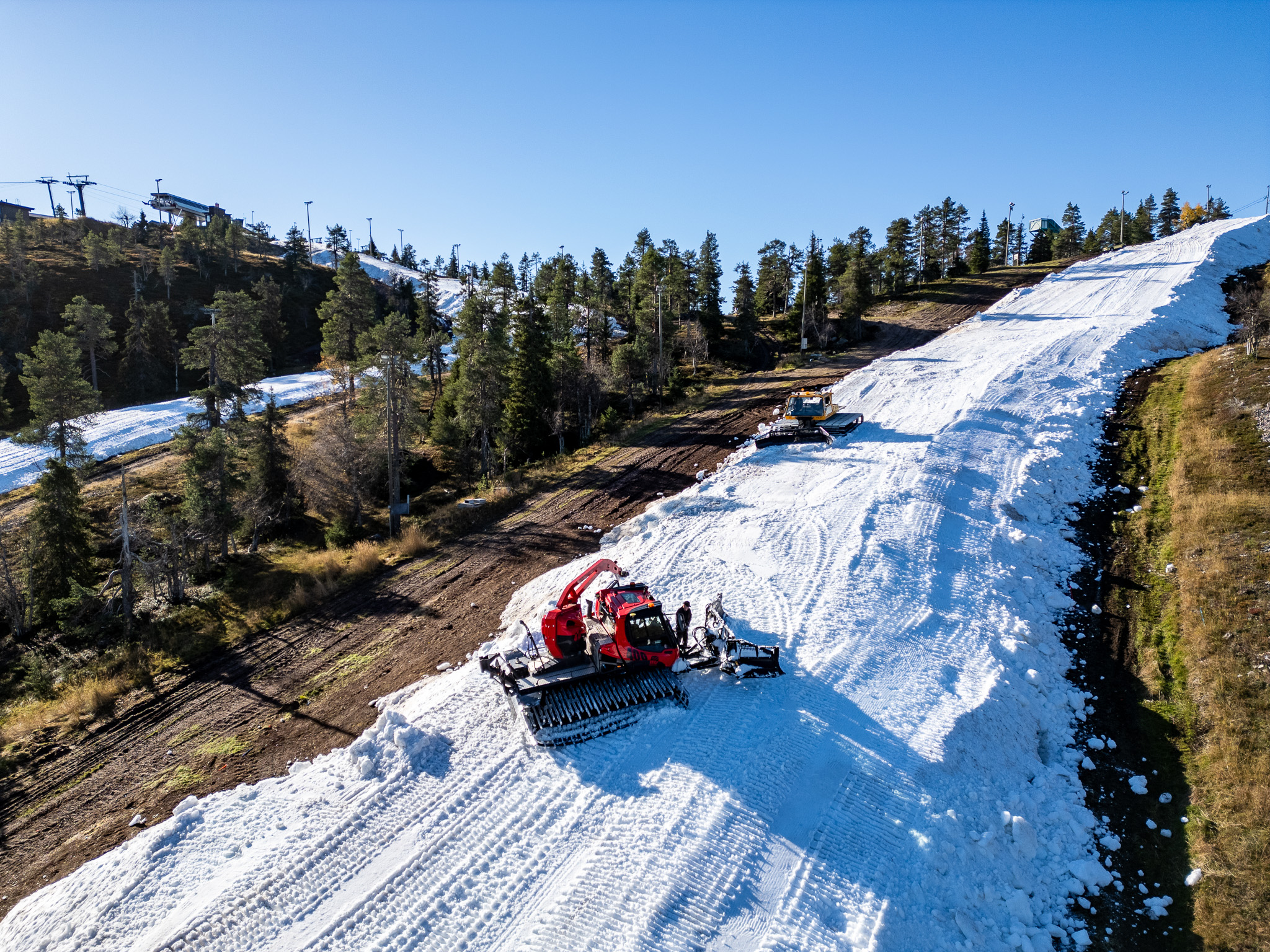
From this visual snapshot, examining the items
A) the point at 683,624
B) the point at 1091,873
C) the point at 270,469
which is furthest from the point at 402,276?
the point at 1091,873

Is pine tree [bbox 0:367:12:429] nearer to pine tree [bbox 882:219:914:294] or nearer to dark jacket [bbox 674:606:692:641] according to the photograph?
dark jacket [bbox 674:606:692:641]

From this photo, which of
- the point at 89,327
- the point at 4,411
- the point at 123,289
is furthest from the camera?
the point at 123,289

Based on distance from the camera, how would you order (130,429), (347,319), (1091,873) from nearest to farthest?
(1091,873) → (347,319) → (130,429)

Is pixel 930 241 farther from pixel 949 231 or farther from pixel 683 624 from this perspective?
pixel 683 624

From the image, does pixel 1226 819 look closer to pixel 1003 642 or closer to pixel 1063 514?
pixel 1003 642

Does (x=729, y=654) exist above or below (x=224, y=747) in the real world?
above

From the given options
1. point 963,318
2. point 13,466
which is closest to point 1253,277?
point 963,318

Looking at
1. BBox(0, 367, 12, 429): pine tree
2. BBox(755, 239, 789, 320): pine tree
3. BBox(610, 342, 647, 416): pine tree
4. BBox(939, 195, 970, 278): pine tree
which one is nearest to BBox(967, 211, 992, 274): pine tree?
BBox(939, 195, 970, 278): pine tree
